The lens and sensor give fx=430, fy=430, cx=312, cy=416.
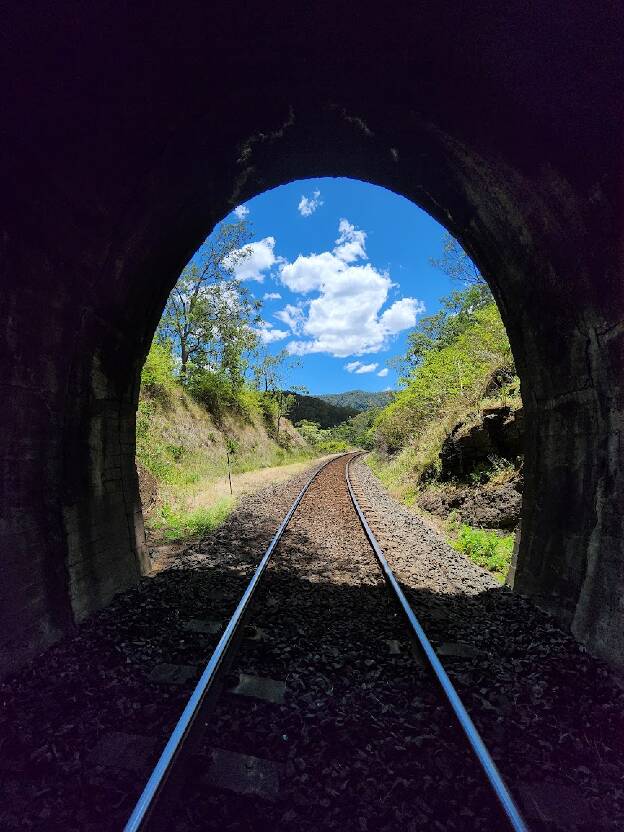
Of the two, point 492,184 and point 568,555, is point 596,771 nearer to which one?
point 568,555

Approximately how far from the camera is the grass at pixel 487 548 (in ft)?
21.8

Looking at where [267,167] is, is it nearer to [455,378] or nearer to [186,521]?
[186,521]

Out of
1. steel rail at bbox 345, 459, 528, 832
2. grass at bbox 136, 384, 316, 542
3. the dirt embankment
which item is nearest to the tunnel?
steel rail at bbox 345, 459, 528, 832

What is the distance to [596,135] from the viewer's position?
129 inches

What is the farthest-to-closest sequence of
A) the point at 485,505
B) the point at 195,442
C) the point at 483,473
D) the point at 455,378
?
the point at 195,442, the point at 455,378, the point at 483,473, the point at 485,505

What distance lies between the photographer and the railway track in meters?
2.12

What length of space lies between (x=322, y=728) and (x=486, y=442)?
28.8 ft

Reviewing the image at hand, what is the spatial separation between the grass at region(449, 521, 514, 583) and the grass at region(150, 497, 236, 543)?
15.6 ft

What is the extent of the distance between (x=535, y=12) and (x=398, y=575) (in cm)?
559

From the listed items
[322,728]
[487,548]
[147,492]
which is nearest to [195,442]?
[147,492]

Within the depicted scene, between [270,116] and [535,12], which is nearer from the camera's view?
[535,12]

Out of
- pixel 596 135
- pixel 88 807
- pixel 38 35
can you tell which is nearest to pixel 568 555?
pixel 596 135

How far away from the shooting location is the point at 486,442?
1035 centimetres

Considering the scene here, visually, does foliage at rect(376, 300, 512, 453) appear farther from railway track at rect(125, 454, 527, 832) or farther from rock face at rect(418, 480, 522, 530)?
railway track at rect(125, 454, 527, 832)
